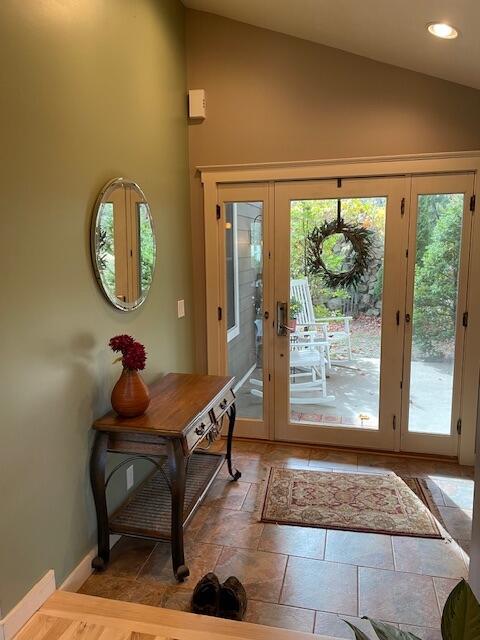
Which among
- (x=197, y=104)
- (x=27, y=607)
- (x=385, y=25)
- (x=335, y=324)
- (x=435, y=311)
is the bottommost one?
(x=27, y=607)

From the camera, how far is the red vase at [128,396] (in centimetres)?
220

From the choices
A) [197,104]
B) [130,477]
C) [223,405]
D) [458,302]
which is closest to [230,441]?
[223,405]

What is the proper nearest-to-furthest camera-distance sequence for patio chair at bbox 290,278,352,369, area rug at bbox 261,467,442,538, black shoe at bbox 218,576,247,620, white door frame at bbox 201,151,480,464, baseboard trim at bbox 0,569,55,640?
1. baseboard trim at bbox 0,569,55,640
2. black shoe at bbox 218,576,247,620
3. area rug at bbox 261,467,442,538
4. white door frame at bbox 201,151,480,464
5. patio chair at bbox 290,278,352,369

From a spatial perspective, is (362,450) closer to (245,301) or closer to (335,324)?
(335,324)

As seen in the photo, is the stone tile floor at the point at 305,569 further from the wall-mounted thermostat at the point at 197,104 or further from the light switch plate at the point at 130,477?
the wall-mounted thermostat at the point at 197,104

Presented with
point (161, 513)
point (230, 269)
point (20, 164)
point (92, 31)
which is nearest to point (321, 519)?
point (161, 513)

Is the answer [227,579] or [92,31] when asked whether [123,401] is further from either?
[92,31]

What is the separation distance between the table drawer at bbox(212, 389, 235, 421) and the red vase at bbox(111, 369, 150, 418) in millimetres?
528

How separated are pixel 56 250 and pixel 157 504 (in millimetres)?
1485

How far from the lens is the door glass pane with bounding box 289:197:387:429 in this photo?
11.2 ft

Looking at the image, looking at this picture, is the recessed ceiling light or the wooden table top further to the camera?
the recessed ceiling light

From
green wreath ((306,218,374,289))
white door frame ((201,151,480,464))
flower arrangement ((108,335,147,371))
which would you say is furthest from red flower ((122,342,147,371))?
green wreath ((306,218,374,289))

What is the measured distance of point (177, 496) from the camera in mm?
2105

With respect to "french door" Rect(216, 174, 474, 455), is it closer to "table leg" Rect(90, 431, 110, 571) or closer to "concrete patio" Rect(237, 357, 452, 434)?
"concrete patio" Rect(237, 357, 452, 434)
